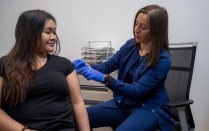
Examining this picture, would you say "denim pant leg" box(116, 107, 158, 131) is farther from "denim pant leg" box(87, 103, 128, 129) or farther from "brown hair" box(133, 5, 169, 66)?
"brown hair" box(133, 5, 169, 66)

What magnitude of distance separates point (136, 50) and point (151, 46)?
14 centimetres

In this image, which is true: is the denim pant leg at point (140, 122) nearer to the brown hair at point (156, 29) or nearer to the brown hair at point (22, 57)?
the brown hair at point (156, 29)

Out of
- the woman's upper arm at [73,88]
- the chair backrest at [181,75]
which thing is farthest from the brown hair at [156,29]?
the woman's upper arm at [73,88]

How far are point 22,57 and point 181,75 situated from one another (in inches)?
38.6

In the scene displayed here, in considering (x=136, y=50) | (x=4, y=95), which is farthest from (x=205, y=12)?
(x=4, y=95)

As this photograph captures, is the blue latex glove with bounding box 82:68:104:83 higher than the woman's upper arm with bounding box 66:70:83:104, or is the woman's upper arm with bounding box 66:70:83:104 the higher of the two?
the blue latex glove with bounding box 82:68:104:83

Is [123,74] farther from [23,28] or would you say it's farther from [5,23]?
[5,23]

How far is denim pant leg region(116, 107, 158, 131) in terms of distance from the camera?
111 centimetres

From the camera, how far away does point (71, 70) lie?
1.22 m

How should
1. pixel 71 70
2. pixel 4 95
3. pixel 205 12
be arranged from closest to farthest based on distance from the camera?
pixel 4 95 < pixel 71 70 < pixel 205 12

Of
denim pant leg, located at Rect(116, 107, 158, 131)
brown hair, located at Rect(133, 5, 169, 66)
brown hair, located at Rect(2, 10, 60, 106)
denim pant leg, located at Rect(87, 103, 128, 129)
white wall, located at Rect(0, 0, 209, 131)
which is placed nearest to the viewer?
brown hair, located at Rect(2, 10, 60, 106)

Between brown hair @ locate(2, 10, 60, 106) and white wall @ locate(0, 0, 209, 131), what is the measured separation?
125 centimetres

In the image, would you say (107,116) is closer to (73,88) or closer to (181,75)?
(73,88)

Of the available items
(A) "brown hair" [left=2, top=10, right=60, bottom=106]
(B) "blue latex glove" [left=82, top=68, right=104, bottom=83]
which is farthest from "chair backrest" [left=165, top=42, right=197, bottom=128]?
(A) "brown hair" [left=2, top=10, right=60, bottom=106]
